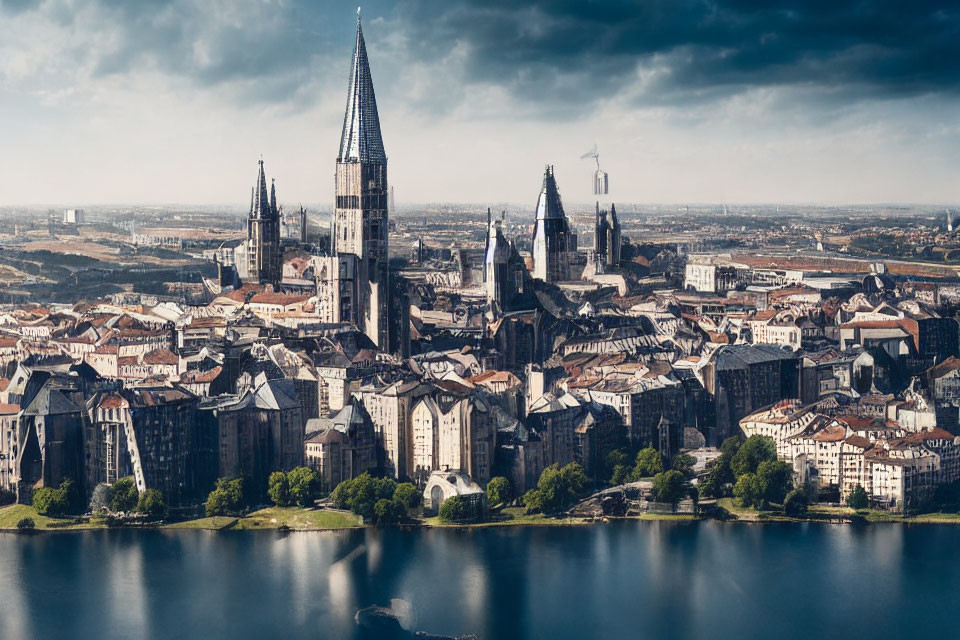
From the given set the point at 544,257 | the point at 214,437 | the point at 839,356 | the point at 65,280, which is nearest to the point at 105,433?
the point at 214,437

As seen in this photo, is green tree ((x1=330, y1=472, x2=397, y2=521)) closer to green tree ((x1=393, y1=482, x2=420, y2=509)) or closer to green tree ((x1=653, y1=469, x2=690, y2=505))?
green tree ((x1=393, y1=482, x2=420, y2=509))

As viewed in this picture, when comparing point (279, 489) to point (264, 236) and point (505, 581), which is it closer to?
point (505, 581)

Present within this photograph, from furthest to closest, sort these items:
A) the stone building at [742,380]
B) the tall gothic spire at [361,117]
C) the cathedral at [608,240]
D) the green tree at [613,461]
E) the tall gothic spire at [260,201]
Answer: the cathedral at [608,240] < the tall gothic spire at [260,201] < the tall gothic spire at [361,117] < the stone building at [742,380] < the green tree at [613,461]

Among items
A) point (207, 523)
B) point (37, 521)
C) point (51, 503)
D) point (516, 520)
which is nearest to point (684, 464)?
point (516, 520)

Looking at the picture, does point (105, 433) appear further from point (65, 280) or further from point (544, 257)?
point (65, 280)

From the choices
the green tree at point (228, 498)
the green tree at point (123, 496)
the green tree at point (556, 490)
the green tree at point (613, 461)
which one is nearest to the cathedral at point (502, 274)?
the green tree at point (613, 461)

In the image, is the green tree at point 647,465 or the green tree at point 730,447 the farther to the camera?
the green tree at point 730,447

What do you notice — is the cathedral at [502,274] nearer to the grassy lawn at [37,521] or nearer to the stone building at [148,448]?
the stone building at [148,448]
